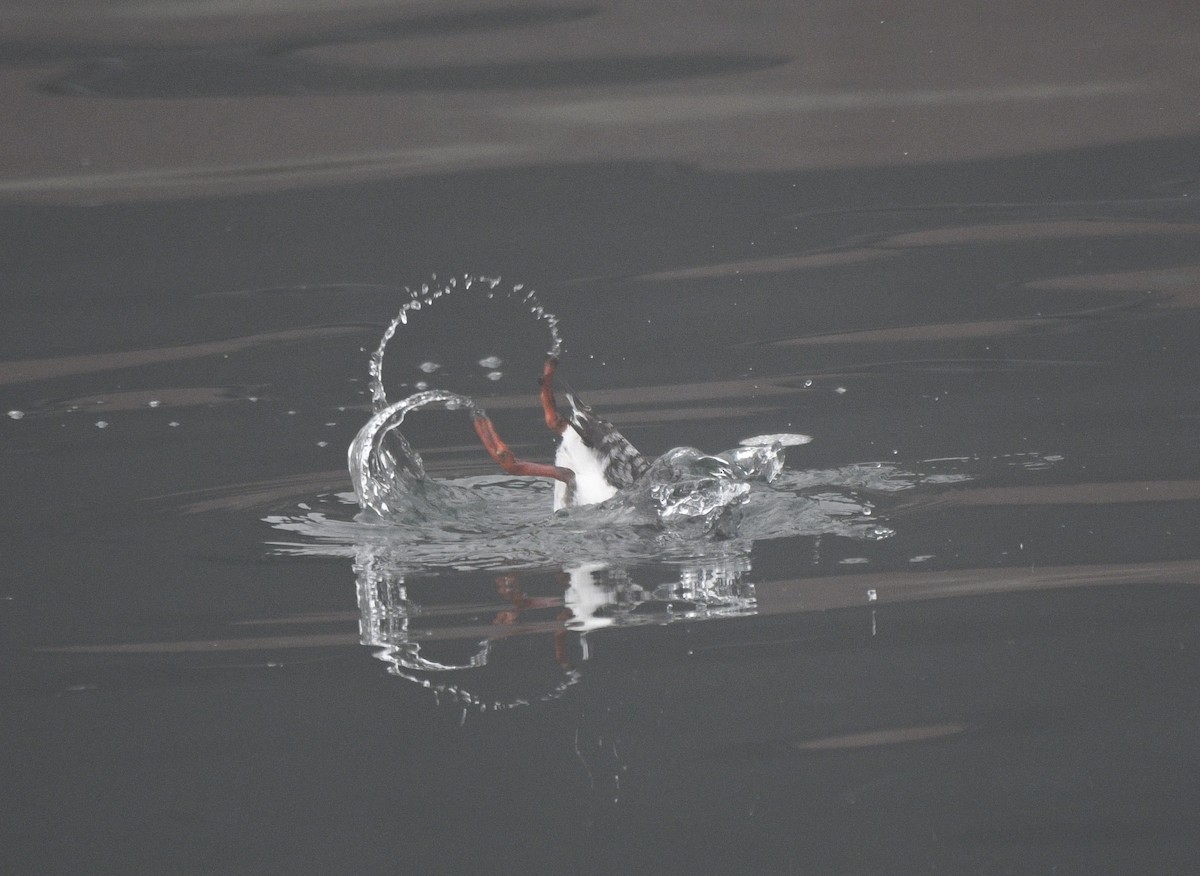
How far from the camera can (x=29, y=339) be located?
17.2 ft

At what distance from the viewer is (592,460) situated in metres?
3.42

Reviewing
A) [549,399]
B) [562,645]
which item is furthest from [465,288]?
[562,645]

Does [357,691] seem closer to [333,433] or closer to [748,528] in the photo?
[748,528]

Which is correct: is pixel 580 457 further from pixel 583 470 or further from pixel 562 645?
pixel 562 645

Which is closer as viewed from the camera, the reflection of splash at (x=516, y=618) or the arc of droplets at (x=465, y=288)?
the reflection of splash at (x=516, y=618)

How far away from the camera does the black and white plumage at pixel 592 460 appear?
11.2 feet

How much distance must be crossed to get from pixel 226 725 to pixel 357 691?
204 mm

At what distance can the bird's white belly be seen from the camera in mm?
3406

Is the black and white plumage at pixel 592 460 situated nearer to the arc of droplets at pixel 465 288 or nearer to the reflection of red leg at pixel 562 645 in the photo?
the reflection of red leg at pixel 562 645

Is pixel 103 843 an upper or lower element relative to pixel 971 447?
lower

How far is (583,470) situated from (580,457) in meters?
0.03

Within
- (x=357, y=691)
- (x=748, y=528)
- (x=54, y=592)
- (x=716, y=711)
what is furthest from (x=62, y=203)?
(x=716, y=711)

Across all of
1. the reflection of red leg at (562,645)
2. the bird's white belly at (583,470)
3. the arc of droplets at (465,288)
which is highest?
the arc of droplets at (465,288)

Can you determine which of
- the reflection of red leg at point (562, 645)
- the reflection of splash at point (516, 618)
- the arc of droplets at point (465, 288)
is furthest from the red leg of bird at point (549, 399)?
the arc of droplets at point (465, 288)
